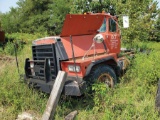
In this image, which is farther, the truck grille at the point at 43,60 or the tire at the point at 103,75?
the truck grille at the point at 43,60

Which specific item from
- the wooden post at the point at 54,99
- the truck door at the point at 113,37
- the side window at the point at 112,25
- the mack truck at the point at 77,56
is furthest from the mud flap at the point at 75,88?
the side window at the point at 112,25

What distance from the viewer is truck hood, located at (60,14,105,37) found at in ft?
16.9

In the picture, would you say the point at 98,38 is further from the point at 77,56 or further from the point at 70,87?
the point at 70,87

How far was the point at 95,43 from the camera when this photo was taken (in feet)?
19.0

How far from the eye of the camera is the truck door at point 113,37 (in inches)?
246

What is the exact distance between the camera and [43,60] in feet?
16.8

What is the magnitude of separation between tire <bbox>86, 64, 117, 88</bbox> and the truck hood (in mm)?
1118

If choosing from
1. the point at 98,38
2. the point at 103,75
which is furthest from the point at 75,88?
the point at 98,38

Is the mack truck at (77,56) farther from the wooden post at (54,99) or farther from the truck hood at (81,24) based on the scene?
the wooden post at (54,99)

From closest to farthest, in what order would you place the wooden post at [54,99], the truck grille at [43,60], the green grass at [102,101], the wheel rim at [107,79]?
the wooden post at [54,99]
the green grass at [102,101]
the truck grille at [43,60]
the wheel rim at [107,79]

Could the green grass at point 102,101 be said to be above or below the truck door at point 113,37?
below

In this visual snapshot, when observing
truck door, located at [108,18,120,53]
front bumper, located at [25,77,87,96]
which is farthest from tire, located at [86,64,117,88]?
truck door, located at [108,18,120,53]

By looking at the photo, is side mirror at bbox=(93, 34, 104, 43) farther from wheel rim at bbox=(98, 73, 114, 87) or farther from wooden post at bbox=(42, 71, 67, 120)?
wooden post at bbox=(42, 71, 67, 120)

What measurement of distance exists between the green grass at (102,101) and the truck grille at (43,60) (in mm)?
504
